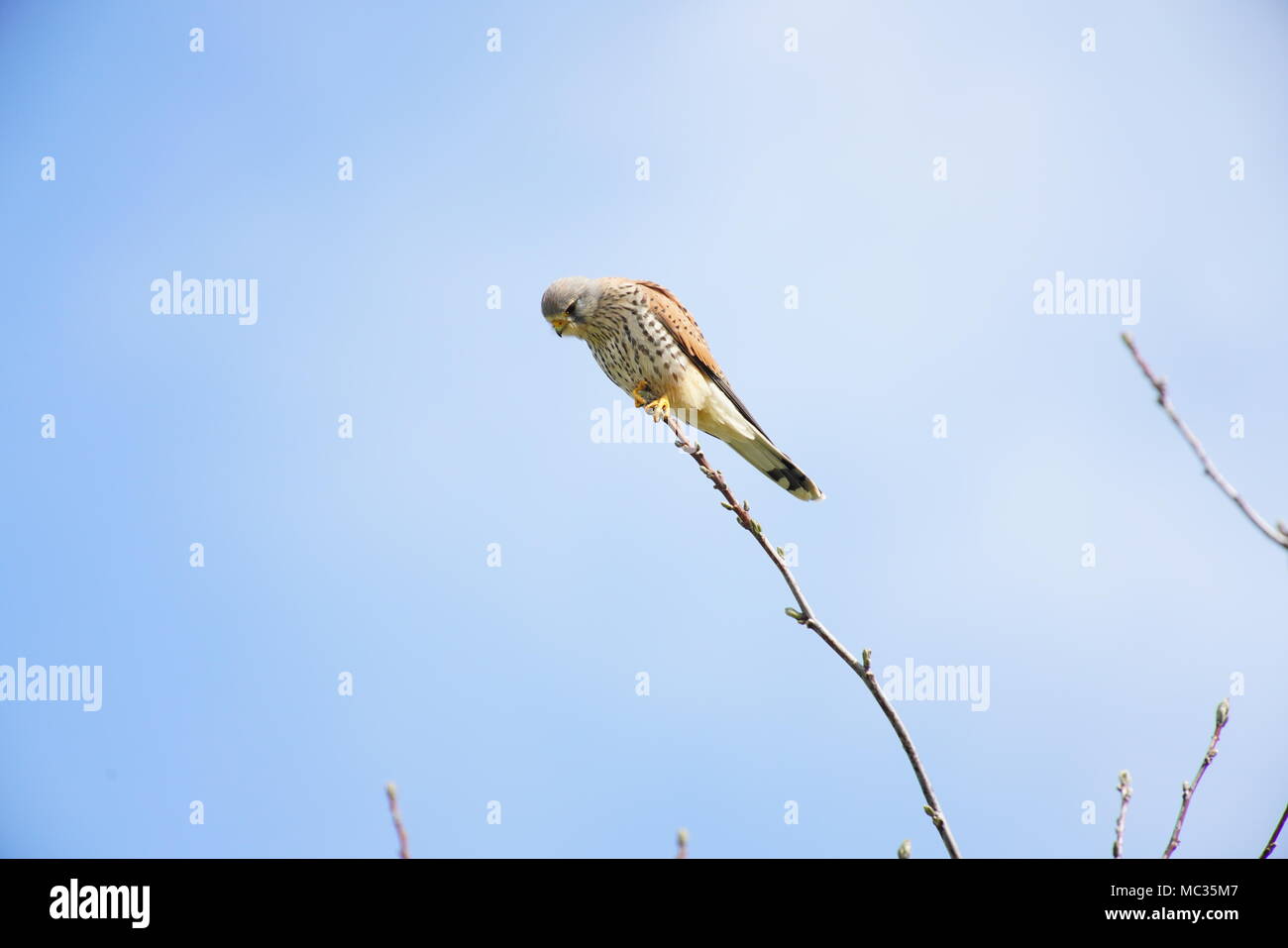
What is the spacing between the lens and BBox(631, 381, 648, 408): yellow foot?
490 centimetres

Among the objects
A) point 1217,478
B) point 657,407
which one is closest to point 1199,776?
point 1217,478

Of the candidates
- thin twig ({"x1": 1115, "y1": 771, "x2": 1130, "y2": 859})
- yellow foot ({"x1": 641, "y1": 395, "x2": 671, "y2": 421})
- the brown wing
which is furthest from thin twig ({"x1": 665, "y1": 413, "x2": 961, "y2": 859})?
the brown wing

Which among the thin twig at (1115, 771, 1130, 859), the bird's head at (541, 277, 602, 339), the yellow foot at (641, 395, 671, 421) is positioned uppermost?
the bird's head at (541, 277, 602, 339)

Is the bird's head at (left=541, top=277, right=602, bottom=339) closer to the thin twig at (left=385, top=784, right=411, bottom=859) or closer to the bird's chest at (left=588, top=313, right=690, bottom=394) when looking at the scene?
the bird's chest at (left=588, top=313, right=690, bottom=394)

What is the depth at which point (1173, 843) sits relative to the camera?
202 cm

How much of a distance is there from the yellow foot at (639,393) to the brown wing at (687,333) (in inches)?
10.5

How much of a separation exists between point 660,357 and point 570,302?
0.55 meters

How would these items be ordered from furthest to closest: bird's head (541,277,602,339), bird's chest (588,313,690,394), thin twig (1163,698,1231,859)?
bird's head (541,277,602,339) < bird's chest (588,313,690,394) < thin twig (1163,698,1231,859)

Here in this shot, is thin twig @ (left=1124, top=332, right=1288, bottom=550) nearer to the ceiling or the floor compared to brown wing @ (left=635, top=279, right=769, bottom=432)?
nearer to the floor

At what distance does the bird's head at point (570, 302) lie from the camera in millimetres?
4953

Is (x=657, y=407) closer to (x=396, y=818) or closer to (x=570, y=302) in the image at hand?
(x=570, y=302)

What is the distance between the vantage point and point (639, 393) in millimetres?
4941

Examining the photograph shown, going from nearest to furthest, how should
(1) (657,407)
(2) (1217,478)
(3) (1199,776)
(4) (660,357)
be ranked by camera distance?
(2) (1217,478)
(3) (1199,776)
(1) (657,407)
(4) (660,357)
